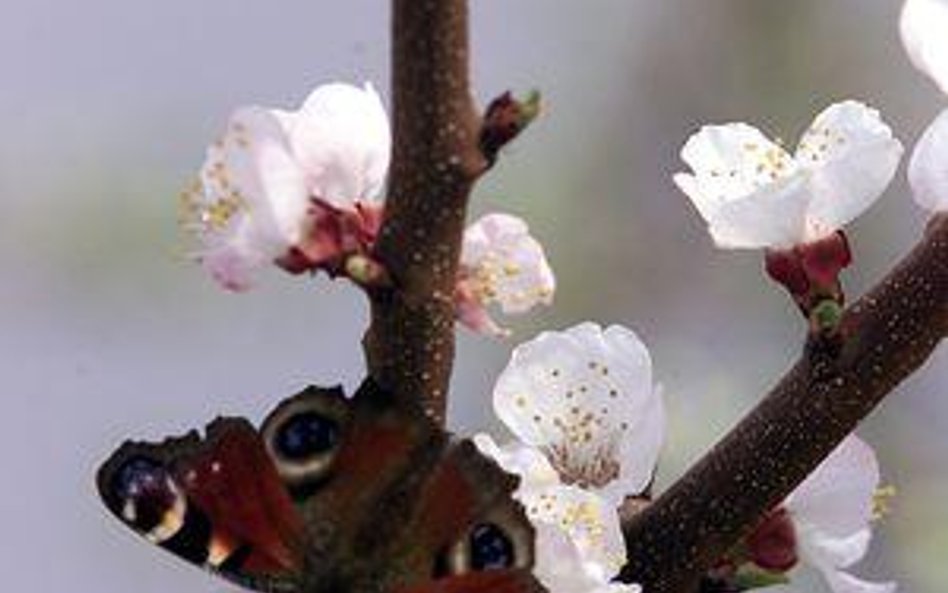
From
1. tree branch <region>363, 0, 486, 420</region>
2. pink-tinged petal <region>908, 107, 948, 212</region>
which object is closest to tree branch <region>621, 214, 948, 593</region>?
pink-tinged petal <region>908, 107, 948, 212</region>

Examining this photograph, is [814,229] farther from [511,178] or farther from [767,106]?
[767,106]

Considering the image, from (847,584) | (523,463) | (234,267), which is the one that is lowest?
(847,584)

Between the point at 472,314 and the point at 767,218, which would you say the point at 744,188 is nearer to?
the point at 767,218

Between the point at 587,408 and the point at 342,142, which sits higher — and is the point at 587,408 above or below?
below

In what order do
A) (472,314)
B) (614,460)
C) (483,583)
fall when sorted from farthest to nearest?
1. (614,460)
2. (472,314)
3. (483,583)

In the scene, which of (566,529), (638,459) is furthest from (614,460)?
(566,529)

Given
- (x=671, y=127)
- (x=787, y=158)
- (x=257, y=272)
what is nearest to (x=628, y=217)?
(x=671, y=127)

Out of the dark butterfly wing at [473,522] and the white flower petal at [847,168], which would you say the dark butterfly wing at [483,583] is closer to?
the dark butterfly wing at [473,522]
